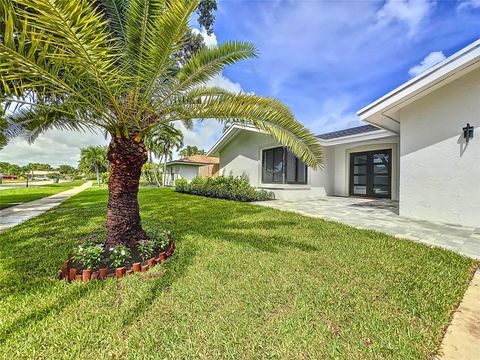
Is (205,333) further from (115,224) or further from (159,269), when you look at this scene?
(115,224)

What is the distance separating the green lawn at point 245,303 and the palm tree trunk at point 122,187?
0.96 m

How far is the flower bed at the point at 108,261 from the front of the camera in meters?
3.55

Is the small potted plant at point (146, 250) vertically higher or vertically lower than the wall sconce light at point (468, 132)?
lower

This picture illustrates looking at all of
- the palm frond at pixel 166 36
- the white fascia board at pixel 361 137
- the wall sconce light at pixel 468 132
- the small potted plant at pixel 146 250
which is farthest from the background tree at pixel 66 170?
the wall sconce light at pixel 468 132

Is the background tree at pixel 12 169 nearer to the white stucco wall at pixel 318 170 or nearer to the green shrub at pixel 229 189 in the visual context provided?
the green shrub at pixel 229 189

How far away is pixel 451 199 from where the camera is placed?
21.8 feet

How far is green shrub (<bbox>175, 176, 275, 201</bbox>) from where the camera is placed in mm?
13172

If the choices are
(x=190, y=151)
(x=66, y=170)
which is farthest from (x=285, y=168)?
(x=66, y=170)

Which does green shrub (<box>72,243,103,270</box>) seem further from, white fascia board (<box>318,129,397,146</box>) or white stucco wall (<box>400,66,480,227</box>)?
white fascia board (<box>318,129,397,146</box>)

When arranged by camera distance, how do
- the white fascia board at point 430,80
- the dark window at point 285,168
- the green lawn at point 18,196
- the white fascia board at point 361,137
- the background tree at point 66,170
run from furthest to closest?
the background tree at point 66,170 → the dark window at point 285,168 → the green lawn at point 18,196 → the white fascia board at point 361,137 → the white fascia board at point 430,80

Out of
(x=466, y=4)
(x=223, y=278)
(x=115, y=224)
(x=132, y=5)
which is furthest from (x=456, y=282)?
(x=466, y=4)

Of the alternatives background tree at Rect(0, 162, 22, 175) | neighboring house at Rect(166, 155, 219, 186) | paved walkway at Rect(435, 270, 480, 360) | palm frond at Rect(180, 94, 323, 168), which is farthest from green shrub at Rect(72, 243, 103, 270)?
background tree at Rect(0, 162, 22, 175)

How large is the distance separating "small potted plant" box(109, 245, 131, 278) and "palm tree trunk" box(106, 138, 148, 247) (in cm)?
26

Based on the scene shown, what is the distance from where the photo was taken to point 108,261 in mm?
3855
